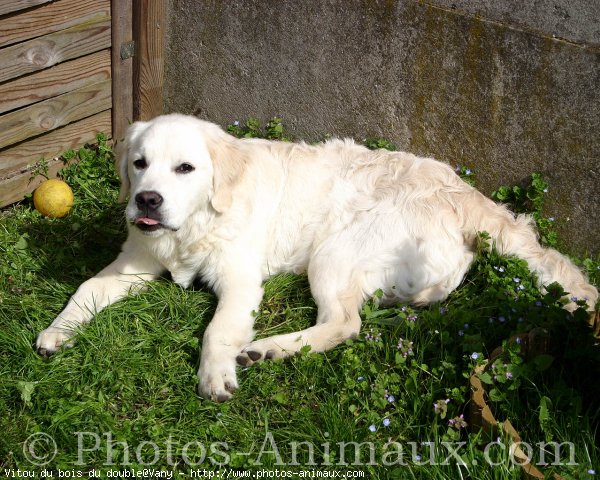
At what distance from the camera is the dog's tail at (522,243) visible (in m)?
3.90

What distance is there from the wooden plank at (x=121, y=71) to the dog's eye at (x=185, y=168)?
5.72ft

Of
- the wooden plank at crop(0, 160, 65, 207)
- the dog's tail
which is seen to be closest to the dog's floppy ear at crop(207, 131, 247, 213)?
the dog's tail

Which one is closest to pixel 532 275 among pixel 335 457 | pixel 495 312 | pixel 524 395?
pixel 495 312

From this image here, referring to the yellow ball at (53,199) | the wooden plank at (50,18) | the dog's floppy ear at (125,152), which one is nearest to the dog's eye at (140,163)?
the dog's floppy ear at (125,152)

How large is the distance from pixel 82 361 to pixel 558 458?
2.26 metres

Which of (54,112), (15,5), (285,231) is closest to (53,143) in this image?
(54,112)

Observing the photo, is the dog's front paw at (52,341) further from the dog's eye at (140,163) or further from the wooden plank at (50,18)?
the wooden plank at (50,18)

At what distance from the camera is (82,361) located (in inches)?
146

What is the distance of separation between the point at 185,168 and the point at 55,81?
1.57m

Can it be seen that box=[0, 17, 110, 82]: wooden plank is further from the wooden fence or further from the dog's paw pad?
the dog's paw pad

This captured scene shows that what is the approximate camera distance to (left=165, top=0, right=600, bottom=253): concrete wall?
13.5ft

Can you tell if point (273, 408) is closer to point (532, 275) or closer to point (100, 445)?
point (100, 445)

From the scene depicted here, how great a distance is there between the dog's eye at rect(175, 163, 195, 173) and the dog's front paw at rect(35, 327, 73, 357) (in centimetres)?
102

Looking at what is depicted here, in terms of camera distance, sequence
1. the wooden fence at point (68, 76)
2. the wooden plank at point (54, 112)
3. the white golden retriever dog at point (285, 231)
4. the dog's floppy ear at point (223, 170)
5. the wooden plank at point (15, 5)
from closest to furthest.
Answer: the white golden retriever dog at point (285, 231) → the dog's floppy ear at point (223, 170) → the wooden plank at point (15, 5) → the wooden fence at point (68, 76) → the wooden plank at point (54, 112)
